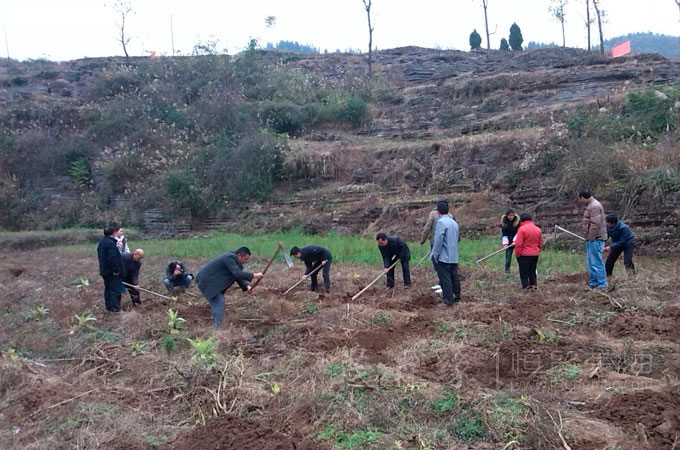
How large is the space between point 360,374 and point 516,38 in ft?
135

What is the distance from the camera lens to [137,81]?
3472 centimetres

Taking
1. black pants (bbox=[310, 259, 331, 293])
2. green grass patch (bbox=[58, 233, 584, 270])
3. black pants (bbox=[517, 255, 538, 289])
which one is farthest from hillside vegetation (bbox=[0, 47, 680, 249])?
black pants (bbox=[310, 259, 331, 293])

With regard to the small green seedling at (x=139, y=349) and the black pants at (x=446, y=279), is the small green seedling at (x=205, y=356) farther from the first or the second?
the black pants at (x=446, y=279)

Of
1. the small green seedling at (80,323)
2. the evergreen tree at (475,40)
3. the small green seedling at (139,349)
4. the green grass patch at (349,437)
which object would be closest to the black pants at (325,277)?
the small green seedling at (139,349)

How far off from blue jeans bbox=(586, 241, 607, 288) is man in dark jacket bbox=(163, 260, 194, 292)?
7.17 meters

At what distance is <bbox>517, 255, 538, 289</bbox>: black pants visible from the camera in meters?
9.32

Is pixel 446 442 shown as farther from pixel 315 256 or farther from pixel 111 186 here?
pixel 111 186

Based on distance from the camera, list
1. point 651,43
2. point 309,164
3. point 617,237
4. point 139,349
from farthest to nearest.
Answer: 1. point 651,43
2. point 309,164
3. point 617,237
4. point 139,349

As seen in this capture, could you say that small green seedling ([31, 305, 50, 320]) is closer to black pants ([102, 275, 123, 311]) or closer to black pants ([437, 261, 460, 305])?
black pants ([102, 275, 123, 311])

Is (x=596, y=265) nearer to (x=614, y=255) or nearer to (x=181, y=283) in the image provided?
(x=614, y=255)

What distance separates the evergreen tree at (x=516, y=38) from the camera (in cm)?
4169

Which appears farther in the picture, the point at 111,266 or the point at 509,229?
the point at 509,229

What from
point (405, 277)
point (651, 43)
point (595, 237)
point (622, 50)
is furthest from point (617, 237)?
point (651, 43)

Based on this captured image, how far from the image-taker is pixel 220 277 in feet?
26.2
